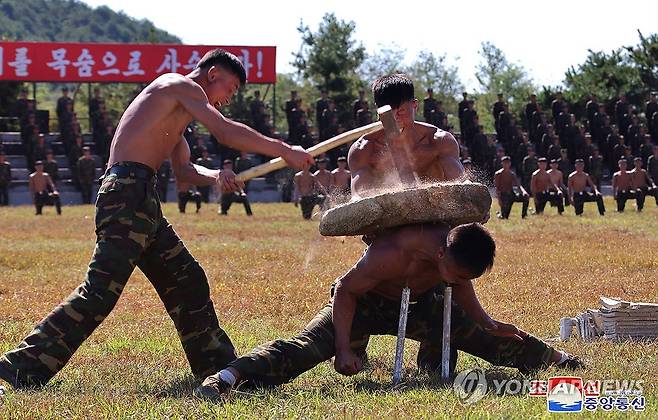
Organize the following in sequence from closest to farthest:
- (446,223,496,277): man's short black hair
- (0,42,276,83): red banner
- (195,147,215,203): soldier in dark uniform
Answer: (446,223,496,277): man's short black hair → (195,147,215,203): soldier in dark uniform → (0,42,276,83): red banner

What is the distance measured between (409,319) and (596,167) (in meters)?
28.5

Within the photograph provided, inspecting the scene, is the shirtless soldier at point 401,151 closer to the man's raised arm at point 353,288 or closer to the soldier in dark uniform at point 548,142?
the man's raised arm at point 353,288

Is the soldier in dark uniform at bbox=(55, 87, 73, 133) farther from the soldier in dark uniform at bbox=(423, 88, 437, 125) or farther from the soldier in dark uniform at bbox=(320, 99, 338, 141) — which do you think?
the soldier in dark uniform at bbox=(423, 88, 437, 125)

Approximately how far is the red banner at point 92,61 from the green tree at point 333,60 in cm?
1070

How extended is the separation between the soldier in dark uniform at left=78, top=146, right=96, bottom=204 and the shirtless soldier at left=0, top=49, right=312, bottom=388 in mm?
25649

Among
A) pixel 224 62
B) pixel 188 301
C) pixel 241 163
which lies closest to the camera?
pixel 224 62

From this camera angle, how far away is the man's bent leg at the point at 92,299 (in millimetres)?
5473

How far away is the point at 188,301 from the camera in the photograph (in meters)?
5.90

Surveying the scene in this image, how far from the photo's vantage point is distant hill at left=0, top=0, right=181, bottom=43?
137625 mm

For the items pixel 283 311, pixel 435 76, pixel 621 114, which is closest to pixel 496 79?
pixel 435 76

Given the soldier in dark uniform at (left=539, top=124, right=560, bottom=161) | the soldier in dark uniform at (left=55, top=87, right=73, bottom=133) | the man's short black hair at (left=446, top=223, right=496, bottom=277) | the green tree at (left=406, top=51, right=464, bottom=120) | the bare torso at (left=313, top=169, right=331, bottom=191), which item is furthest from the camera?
the green tree at (left=406, top=51, right=464, bottom=120)

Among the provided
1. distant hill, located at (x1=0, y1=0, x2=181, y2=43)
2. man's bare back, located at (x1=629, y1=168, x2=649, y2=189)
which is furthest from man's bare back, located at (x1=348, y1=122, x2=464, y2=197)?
distant hill, located at (x1=0, y1=0, x2=181, y2=43)

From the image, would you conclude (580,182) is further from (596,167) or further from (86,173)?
(86,173)

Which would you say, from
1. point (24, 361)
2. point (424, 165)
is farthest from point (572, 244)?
point (24, 361)
